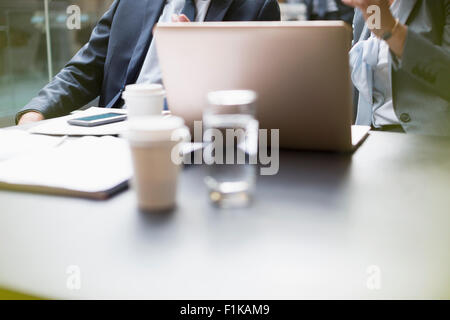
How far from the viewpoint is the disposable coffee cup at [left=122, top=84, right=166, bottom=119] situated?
37.5 inches

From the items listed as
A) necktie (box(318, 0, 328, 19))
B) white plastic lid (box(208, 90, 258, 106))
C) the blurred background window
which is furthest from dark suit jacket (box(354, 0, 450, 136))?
necktie (box(318, 0, 328, 19))

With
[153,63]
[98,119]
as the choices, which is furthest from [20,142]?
[153,63]

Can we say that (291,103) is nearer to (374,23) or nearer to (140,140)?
(140,140)

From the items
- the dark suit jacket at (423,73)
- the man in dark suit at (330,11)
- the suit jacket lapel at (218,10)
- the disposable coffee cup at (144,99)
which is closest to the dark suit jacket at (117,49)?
the suit jacket lapel at (218,10)

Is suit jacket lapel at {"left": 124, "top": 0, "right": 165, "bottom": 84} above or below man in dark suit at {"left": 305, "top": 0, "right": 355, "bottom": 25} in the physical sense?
below

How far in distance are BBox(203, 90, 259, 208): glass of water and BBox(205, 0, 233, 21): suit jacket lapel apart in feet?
3.19

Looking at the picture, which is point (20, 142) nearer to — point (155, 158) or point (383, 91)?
point (155, 158)

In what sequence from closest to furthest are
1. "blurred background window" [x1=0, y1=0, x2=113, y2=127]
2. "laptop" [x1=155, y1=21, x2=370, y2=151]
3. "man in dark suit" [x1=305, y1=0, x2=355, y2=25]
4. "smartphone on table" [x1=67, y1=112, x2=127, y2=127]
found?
"laptop" [x1=155, y1=21, x2=370, y2=151] → "smartphone on table" [x1=67, y1=112, x2=127, y2=127] → "blurred background window" [x1=0, y1=0, x2=113, y2=127] → "man in dark suit" [x1=305, y1=0, x2=355, y2=25]

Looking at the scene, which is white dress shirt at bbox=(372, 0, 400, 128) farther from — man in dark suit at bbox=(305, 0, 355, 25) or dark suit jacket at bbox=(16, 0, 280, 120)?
man in dark suit at bbox=(305, 0, 355, 25)

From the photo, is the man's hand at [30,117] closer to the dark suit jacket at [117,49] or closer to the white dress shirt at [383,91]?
the dark suit jacket at [117,49]

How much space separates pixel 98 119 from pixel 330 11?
290 centimetres

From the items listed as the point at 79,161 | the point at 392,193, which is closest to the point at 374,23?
the point at 392,193

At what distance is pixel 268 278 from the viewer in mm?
454
